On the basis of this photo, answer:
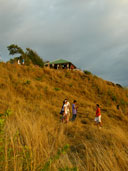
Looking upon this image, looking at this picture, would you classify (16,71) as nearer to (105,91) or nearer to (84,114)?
(84,114)

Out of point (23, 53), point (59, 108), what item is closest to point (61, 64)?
point (23, 53)

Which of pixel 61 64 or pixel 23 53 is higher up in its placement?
pixel 61 64

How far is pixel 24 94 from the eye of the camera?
11648 mm

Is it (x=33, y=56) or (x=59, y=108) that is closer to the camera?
(x=59, y=108)

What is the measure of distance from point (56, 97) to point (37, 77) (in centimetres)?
529

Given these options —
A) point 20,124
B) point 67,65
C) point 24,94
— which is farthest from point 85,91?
point 67,65

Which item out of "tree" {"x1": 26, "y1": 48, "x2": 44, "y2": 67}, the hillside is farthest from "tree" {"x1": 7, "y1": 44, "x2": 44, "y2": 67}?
the hillside

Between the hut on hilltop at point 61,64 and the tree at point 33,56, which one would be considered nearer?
the tree at point 33,56

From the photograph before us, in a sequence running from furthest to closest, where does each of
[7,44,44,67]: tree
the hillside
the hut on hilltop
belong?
the hut on hilltop
[7,44,44,67]: tree
the hillside

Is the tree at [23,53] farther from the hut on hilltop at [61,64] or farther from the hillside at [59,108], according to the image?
the hut on hilltop at [61,64]

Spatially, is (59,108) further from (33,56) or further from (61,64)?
(61,64)

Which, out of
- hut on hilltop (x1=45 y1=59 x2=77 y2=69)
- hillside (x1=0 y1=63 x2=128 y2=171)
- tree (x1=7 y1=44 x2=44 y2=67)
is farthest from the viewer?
hut on hilltop (x1=45 y1=59 x2=77 y2=69)

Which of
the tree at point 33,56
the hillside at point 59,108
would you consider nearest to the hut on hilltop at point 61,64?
the tree at point 33,56

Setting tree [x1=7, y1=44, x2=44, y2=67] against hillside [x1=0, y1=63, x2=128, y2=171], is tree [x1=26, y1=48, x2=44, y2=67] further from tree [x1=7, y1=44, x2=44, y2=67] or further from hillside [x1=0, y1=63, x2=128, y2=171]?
hillside [x1=0, y1=63, x2=128, y2=171]
